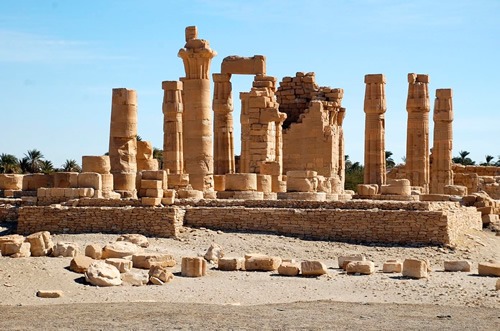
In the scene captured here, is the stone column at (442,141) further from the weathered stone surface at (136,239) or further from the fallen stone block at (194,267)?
the fallen stone block at (194,267)

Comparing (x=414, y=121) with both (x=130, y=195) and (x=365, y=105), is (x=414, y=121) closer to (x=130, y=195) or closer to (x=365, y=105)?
(x=365, y=105)

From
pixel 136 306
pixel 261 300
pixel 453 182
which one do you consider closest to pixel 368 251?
pixel 261 300

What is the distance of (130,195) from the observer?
3117 cm

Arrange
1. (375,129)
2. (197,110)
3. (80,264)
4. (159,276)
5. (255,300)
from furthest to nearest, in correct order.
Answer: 1. (375,129)
2. (197,110)
3. (80,264)
4. (159,276)
5. (255,300)

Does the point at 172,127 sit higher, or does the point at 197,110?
the point at 197,110

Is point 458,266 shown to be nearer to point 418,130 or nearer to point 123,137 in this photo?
point 123,137

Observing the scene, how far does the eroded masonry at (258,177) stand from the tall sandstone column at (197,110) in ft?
0.11

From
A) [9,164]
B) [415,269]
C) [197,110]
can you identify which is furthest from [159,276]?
[9,164]

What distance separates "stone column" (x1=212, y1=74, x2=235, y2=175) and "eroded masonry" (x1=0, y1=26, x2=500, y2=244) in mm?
38

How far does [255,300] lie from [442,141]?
85.2 feet

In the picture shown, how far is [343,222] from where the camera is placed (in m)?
27.5

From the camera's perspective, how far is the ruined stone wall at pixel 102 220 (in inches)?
1094

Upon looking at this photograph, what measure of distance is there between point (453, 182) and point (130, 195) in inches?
780

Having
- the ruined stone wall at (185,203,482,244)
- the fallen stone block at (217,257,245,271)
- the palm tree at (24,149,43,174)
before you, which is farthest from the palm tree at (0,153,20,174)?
the fallen stone block at (217,257,245,271)
